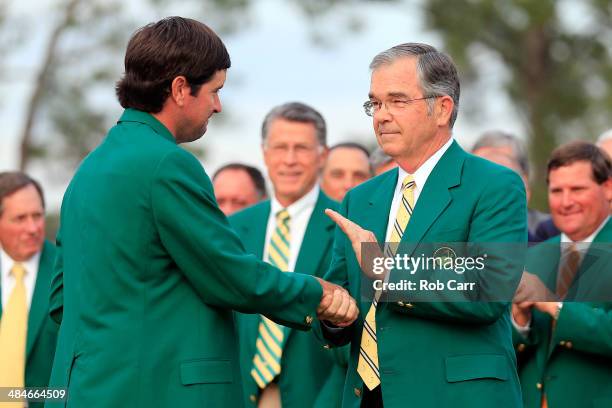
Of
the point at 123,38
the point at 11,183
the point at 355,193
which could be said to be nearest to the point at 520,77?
the point at 123,38

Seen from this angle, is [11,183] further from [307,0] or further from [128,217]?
[307,0]

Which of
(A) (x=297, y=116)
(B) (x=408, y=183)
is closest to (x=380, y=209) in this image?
(B) (x=408, y=183)

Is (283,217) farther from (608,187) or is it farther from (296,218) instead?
(608,187)

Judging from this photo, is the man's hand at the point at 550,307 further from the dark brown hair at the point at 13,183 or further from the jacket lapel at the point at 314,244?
the dark brown hair at the point at 13,183

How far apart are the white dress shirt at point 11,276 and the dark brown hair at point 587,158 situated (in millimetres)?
3685

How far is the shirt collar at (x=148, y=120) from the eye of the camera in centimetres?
491

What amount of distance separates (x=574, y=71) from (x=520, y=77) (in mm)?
1245

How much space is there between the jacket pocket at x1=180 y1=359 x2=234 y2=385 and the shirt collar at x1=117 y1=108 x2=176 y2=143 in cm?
99

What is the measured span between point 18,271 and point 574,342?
3950 mm

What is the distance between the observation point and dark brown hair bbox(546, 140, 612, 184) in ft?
23.1

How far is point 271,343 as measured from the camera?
7148 millimetres

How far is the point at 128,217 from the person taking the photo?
4.67 metres

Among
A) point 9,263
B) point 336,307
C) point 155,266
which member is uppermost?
point 9,263

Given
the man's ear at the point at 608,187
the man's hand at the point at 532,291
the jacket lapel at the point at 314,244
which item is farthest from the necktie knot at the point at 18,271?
the man's ear at the point at 608,187
